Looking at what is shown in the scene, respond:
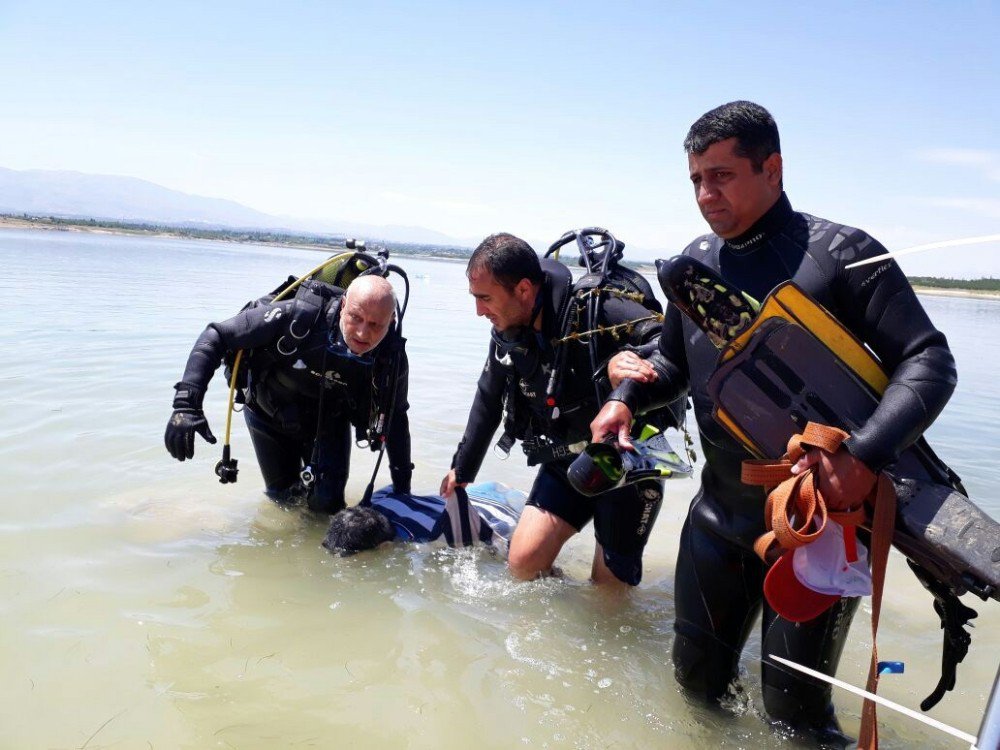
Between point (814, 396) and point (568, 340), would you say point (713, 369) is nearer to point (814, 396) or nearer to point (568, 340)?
point (814, 396)

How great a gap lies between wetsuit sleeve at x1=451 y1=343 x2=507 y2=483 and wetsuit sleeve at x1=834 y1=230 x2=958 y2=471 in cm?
199

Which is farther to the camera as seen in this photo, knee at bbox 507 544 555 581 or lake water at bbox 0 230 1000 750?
knee at bbox 507 544 555 581

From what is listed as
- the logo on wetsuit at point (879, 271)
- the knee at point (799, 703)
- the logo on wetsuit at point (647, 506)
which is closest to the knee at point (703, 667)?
the knee at point (799, 703)

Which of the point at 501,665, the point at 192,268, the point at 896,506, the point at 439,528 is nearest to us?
the point at 896,506

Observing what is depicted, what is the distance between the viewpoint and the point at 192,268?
83.3 feet

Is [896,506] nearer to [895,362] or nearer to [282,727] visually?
[895,362]

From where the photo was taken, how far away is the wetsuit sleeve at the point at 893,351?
172 cm

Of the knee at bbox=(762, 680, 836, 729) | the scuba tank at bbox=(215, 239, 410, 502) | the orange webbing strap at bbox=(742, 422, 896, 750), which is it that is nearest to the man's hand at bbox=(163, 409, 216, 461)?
the scuba tank at bbox=(215, 239, 410, 502)

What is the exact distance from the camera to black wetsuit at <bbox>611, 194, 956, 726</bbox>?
5.85 ft

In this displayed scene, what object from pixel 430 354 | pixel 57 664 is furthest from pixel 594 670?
pixel 430 354

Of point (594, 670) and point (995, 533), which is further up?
point (995, 533)

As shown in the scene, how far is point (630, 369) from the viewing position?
2.44 metres

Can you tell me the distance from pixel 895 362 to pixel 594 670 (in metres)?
1.92

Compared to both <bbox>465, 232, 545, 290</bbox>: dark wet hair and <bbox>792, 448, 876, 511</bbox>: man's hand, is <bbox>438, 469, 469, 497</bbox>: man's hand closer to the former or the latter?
<bbox>465, 232, 545, 290</bbox>: dark wet hair
